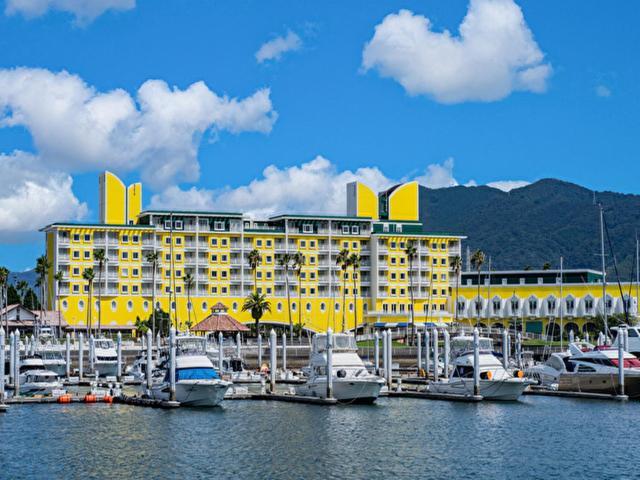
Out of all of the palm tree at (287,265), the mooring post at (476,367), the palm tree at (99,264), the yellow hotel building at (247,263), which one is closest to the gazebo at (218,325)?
the palm tree at (99,264)

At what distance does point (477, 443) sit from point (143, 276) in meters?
116

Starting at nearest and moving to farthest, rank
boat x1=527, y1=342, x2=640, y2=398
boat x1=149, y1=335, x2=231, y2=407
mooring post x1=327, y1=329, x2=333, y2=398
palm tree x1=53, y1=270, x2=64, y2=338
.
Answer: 1. boat x1=149, y1=335, x2=231, y2=407
2. mooring post x1=327, y1=329, x2=333, y2=398
3. boat x1=527, y1=342, x2=640, y2=398
4. palm tree x1=53, y1=270, x2=64, y2=338

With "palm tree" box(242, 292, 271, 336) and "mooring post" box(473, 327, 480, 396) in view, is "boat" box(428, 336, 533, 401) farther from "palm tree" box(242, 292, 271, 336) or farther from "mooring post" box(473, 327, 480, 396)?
"palm tree" box(242, 292, 271, 336)

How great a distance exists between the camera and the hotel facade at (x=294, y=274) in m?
164

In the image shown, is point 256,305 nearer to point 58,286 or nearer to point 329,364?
point 58,286

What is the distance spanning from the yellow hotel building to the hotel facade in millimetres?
167

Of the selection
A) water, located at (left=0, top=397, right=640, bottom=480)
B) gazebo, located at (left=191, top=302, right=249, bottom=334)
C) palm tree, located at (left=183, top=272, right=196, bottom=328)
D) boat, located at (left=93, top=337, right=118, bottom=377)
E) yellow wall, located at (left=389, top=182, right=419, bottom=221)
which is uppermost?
yellow wall, located at (left=389, top=182, right=419, bottom=221)

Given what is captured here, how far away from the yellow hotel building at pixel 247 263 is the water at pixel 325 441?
89.3 metres

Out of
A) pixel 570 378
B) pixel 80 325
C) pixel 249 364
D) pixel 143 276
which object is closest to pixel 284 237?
pixel 143 276

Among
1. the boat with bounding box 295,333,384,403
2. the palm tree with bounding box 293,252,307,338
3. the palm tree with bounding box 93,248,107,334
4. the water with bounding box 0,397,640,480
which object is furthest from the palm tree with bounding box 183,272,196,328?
the water with bounding box 0,397,640,480

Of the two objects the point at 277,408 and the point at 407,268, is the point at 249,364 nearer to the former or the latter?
the point at 277,408

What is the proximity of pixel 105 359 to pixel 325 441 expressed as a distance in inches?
2449

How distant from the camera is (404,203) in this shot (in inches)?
7328

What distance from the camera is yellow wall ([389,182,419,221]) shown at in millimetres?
185125
